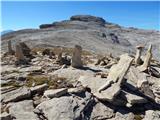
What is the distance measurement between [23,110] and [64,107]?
2926 mm

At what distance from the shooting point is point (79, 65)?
30.8m

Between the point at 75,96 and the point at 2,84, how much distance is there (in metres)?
8.23

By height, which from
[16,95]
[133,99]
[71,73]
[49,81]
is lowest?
[16,95]

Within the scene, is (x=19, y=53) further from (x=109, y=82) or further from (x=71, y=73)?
(x=109, y=82)

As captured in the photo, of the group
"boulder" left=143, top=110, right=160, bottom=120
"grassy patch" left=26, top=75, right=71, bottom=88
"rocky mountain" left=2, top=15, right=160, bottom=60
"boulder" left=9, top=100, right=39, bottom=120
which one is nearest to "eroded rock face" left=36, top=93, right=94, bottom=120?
"boulder" left=9, top=100, right=39, bottom=120

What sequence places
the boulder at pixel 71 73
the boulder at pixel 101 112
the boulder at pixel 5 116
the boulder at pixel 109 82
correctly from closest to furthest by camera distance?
1. the boulder at pixel 5 116
2. the boulder at pixel 101 112
3. the boulder at pixel 109 82
4. the boulder at pixel 71 73

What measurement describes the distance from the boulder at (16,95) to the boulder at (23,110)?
762mm

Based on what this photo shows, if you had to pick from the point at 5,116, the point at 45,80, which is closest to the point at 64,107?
the point at 5,116

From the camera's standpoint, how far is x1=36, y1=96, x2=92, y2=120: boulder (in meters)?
19.2

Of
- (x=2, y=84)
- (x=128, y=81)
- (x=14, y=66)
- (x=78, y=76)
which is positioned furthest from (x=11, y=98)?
(x=14, y=66)

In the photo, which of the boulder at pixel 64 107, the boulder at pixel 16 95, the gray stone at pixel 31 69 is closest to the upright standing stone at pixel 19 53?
the gray stone at pixel 31 69

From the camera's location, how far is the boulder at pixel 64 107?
19219mm

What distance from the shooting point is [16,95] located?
22.8 m

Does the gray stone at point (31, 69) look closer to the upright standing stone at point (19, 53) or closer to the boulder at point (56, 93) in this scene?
the upright standing stone at point (19, 53)
